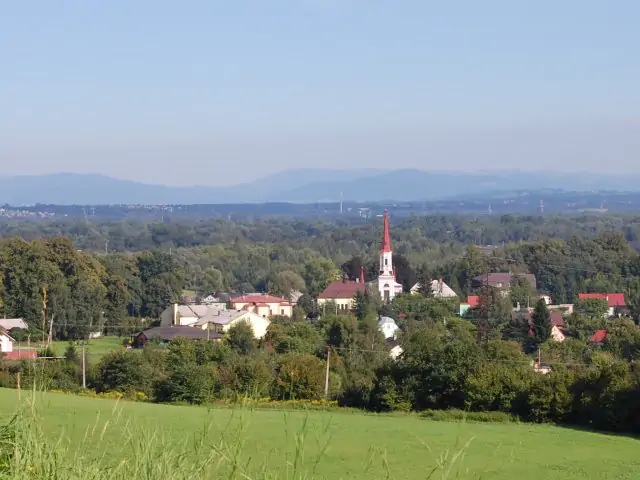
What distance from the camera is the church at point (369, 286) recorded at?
51.5m

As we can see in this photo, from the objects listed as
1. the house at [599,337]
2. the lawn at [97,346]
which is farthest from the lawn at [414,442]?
the house at [599,337]

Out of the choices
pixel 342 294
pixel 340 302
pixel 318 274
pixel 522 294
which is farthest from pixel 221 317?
pixel 318 274

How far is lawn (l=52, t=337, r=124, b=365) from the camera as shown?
30834 millimetres

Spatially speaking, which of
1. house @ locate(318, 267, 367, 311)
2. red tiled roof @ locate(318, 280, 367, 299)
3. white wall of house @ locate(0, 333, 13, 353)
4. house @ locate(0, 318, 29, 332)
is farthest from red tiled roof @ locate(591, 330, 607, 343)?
house @ locate(0, 318, 29, 332)

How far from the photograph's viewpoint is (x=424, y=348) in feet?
69.6

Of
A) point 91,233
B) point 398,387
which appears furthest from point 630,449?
point 91,233

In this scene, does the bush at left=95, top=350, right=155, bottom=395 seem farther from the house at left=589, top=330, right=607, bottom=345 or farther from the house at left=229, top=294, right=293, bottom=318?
the house at left=229, top=294, right=293, bottom=318

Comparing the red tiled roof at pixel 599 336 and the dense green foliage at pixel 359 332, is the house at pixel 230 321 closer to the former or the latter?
the dense green foliage at pixel 359 332

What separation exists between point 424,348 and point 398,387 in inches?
40.9

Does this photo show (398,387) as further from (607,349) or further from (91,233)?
(91,233)

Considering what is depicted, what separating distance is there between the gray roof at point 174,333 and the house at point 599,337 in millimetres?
11683

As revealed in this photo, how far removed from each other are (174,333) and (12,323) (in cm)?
532

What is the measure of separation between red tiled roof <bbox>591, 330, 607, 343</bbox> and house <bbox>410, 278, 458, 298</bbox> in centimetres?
1556

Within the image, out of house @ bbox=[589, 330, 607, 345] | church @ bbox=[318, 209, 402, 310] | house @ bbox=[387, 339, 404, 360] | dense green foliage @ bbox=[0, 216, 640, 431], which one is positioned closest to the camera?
dense green foliage @ bbox=[0, 216, 640, 431]
